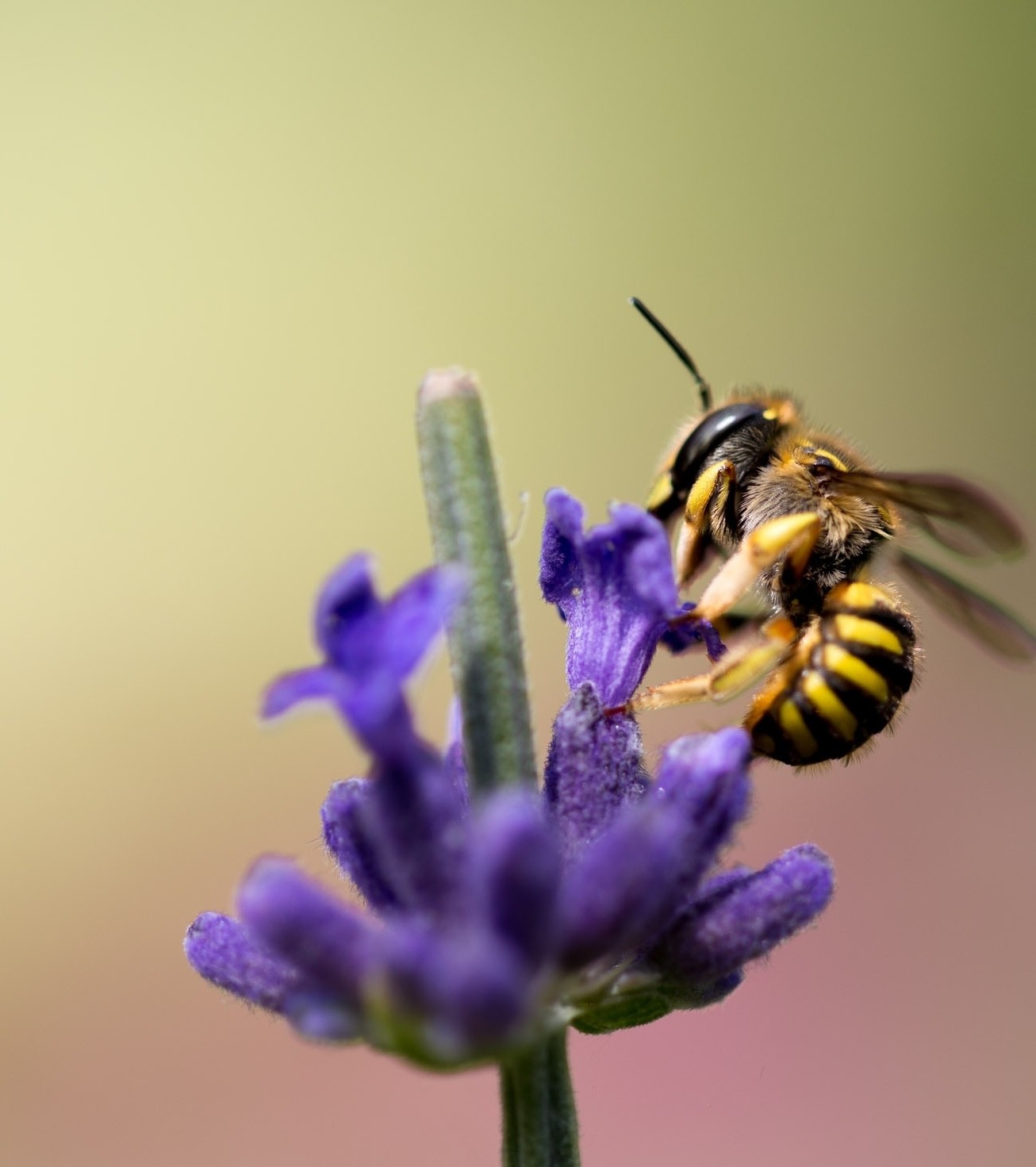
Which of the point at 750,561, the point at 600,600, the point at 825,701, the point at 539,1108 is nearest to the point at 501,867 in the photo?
Answer: the point at 539,1108

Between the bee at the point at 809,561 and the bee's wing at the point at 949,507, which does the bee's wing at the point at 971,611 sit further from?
the bee's wing at the point at 949,507

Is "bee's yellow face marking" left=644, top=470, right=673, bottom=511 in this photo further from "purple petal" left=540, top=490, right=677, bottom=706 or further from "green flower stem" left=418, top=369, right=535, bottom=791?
"green flower stem" left=418, top=369, right=535, bottom=791

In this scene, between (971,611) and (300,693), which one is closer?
(300,693)

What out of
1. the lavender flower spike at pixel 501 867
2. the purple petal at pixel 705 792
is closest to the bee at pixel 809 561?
the lavender flower spike at pixel 501 867

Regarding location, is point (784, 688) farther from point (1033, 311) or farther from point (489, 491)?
point (1033, 311)

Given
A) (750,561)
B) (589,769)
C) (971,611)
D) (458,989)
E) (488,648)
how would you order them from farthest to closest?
(971,611)
(750,561)
(589,769)
(488,648)
(458,989)

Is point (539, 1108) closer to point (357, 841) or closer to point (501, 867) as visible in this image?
point (357, 841)

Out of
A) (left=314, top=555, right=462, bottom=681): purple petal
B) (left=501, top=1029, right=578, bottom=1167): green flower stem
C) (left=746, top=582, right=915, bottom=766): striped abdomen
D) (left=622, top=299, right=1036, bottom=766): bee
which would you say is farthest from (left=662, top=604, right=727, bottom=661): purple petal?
(left=314, top=555, right=462, bottom=681): purple petal
